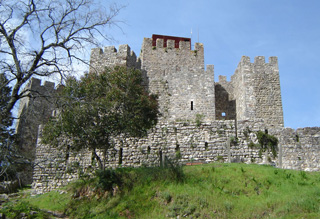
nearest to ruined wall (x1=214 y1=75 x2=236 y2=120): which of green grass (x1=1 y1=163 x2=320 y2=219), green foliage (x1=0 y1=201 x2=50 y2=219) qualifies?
green grass (x1=1 y1=163 x2=320 y2=219)

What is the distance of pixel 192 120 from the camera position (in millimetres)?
22312

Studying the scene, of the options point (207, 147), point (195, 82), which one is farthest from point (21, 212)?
point (195, 82)

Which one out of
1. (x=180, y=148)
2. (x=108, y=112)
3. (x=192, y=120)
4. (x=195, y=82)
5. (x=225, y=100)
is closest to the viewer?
(x=108, y=112)

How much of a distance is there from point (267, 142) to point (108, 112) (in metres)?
7.77

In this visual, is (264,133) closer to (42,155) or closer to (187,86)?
(187,86)

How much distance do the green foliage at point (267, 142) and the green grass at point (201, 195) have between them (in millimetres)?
2866

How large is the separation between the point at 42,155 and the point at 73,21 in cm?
1135

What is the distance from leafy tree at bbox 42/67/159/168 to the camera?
14.3m

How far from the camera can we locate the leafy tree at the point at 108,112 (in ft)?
46.9

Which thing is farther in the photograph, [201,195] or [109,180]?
[109,180]

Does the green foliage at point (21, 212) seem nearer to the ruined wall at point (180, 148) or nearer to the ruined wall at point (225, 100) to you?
the ruined wall at point (180, 148)

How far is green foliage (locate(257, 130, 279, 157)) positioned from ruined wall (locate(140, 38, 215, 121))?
28.8 ft

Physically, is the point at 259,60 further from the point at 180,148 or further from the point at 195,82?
the point at 180,148

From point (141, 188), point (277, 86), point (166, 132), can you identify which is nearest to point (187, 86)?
point (277, 86)
